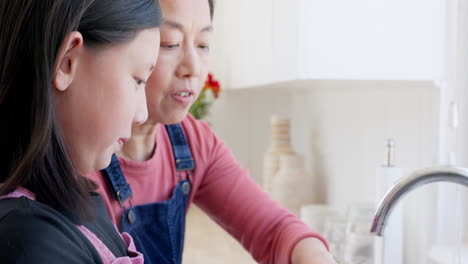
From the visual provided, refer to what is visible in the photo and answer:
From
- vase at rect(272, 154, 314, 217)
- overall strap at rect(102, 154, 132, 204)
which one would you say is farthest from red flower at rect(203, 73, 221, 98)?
overall strap at rect(102, 154, 132, 204)

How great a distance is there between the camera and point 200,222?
2.61m

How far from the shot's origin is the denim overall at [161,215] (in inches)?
44.8

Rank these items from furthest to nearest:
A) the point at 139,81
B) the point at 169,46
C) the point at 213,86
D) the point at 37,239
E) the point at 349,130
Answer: the point at 213,86
the point at 349,130
the point at 169,46
the point at 139,81
the point at 37,239

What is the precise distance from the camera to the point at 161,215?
1.20m

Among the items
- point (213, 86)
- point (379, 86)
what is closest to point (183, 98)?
point (379, 86)

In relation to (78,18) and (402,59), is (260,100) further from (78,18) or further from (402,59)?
(78,18)

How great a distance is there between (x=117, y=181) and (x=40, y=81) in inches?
17.5

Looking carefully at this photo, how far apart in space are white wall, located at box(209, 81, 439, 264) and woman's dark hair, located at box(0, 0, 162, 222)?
34.7 inches

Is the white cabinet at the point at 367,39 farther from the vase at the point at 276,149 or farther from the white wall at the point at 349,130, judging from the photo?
the vase at the point at 276,149

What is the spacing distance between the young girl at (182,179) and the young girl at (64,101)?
27cm

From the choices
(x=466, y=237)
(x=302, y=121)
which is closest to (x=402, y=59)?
(x=466, y=237)

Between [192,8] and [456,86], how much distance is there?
616 millimetres

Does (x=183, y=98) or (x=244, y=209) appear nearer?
(x=183, y=98)

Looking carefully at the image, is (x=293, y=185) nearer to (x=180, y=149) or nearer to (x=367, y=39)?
(x=367, y=39)
